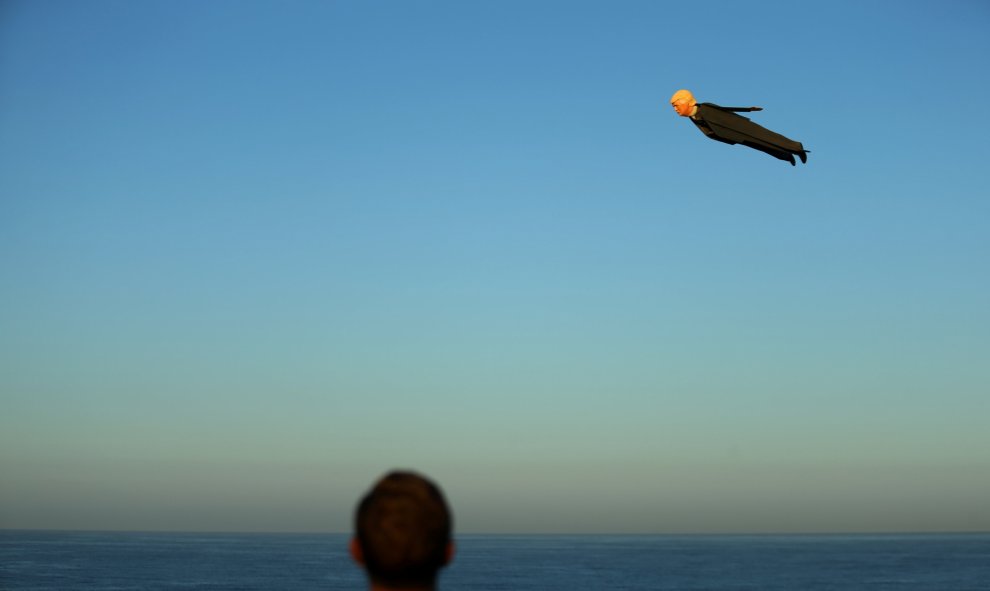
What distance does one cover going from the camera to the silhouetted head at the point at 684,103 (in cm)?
873

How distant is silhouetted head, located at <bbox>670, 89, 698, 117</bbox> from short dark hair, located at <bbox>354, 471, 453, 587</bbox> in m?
6.47

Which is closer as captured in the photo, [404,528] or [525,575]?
[404,528]

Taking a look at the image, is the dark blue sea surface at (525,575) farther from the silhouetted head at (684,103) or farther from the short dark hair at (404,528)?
the short dark hair at (404,528)

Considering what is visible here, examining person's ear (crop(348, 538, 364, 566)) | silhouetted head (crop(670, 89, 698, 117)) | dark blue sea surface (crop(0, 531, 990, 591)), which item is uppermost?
silhouetted head (crop(670, 89, 698, 117))

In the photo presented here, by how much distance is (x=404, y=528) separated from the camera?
268 cm

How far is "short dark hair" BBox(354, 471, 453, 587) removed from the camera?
2.68 m

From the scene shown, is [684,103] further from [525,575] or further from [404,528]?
[525,575]

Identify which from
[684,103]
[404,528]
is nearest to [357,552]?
[404,528]

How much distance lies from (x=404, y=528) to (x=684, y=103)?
21.9ft

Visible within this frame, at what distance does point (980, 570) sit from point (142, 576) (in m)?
122

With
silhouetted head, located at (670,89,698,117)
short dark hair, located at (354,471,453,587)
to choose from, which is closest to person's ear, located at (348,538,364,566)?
short dark hair, located at (354,471,453,587)

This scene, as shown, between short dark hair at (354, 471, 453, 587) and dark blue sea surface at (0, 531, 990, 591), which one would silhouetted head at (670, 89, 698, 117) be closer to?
short dark hair at (354, 471, 453, 587)

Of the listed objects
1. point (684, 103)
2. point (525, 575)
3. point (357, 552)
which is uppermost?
point (684, 103)

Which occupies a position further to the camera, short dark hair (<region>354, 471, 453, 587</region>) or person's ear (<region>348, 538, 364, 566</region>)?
person's ear (<region>348, 538, 364, 566</region>)
